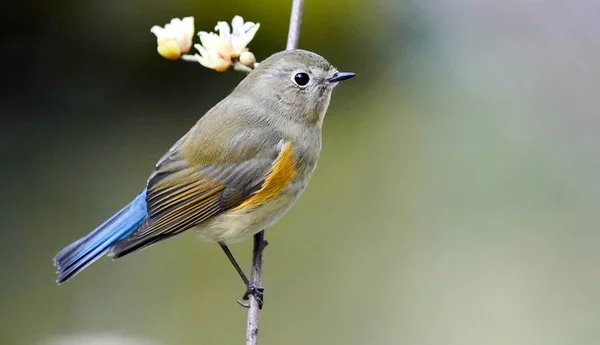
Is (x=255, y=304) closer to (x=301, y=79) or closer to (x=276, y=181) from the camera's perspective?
(x=276, y=181)

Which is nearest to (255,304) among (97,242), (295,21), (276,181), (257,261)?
(257,261)

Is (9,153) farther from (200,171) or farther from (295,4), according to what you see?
(295,4)

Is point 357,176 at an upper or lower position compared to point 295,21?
upper

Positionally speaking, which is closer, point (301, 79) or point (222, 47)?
point (222, 47)

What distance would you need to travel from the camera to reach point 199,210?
207cm

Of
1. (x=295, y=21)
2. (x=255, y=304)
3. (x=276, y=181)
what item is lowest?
(x=255, y=304)

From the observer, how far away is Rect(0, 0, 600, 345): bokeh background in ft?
12.0

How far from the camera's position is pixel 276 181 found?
2.01 metres

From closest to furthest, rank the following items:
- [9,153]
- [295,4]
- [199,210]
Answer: [295,4] → [199,210] → [9,153]

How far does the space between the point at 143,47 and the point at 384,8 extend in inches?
56.9

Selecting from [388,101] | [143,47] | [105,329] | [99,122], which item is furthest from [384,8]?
[105,329]

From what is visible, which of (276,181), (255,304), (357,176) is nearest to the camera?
(255,304)

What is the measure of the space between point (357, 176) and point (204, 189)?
7.42ft

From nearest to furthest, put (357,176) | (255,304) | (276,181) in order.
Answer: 1. (255,304)
2. (276,181)
3. (357,176)
